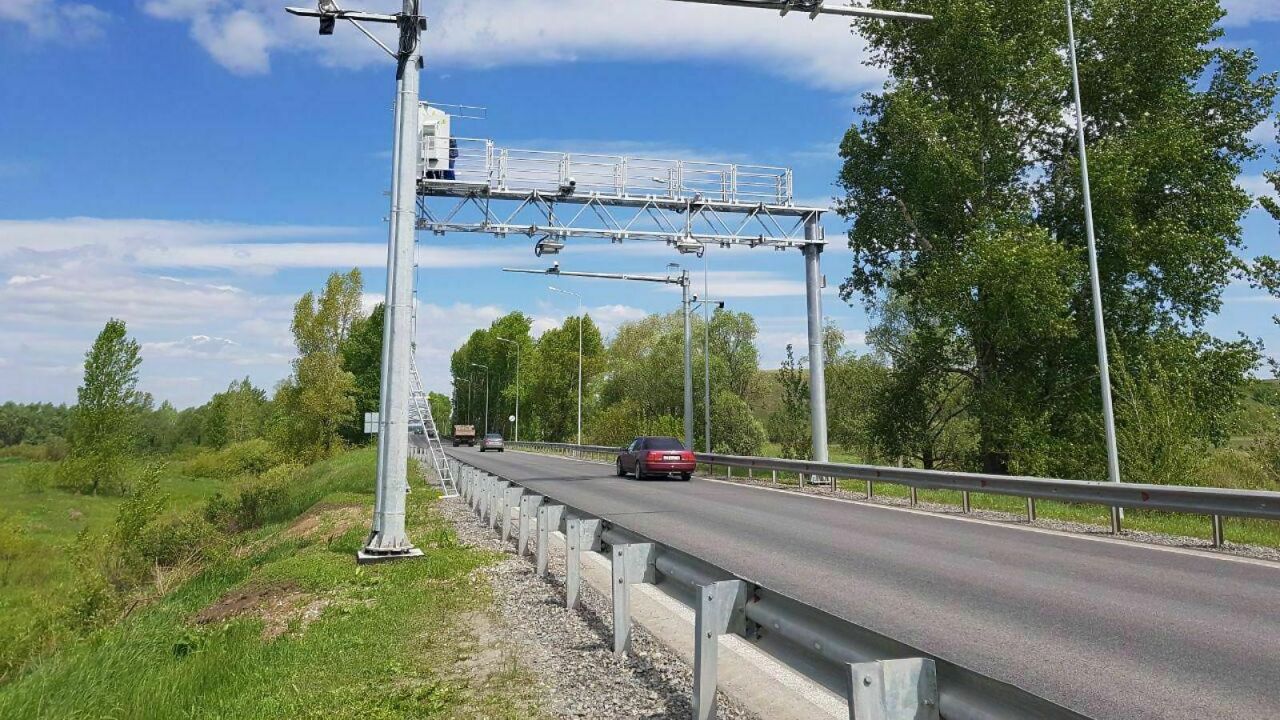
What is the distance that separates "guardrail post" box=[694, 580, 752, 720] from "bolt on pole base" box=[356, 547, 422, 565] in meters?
7.33

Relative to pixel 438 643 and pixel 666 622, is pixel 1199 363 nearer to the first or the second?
pixel 666 622

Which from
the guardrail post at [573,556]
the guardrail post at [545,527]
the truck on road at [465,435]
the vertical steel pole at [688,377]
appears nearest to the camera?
the guardrail post at [573,556]

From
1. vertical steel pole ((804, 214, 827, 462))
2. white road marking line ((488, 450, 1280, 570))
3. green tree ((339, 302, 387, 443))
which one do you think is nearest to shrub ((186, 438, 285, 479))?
green tree ((339, 302, 387, 443))

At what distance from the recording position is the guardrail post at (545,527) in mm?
9742

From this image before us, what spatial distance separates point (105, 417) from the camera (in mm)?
57000

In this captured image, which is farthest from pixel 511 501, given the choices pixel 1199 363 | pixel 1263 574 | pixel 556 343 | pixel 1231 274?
pixel 556 343

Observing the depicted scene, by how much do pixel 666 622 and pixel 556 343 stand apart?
235 ft

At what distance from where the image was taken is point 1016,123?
90.4ft

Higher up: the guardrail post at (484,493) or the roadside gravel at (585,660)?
the guardrail post at (484,493)

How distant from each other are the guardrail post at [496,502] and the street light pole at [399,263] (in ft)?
8.30

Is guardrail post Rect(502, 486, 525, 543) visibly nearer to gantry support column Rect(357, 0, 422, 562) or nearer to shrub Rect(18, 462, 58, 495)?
gantry support column Rect(357, 0, 422, 562)

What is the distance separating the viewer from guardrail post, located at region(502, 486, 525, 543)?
12734 millimetres

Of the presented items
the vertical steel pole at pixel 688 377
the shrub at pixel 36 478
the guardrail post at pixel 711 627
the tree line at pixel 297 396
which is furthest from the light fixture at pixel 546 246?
the shrub at pixel 36 478

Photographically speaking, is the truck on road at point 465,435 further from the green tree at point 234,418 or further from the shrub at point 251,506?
the shrub at point 251,506
